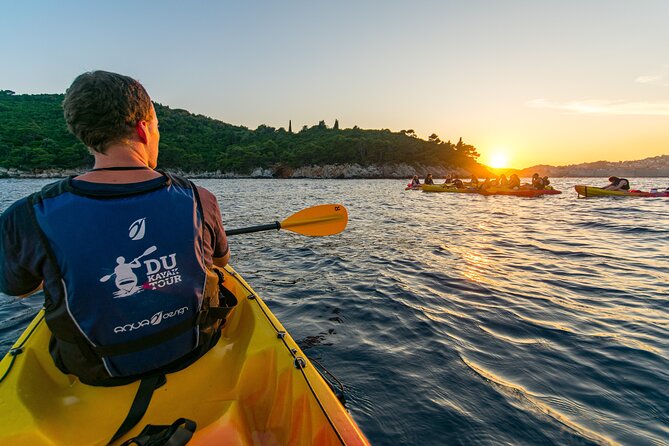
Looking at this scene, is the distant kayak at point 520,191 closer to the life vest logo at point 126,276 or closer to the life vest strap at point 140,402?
the life vest strap at point 140,402

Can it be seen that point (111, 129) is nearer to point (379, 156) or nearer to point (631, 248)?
point (631, 248)

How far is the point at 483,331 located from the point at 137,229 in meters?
4.40

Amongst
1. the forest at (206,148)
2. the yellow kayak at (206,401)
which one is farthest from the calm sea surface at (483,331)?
the forest at (206,148)

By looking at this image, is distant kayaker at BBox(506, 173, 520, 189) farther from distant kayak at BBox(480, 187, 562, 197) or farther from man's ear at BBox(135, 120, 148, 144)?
man's ear at BBox(135, 120, 148, 144)

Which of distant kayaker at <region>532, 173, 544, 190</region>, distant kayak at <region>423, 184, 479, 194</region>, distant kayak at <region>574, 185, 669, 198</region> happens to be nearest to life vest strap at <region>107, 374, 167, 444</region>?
distant kayak at <region>423, 184, 479, 194</region>

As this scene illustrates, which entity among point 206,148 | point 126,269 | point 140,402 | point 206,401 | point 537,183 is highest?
point 206,148

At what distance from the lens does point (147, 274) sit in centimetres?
172

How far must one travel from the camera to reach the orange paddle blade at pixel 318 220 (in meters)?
4.78

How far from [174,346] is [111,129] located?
1242 mm

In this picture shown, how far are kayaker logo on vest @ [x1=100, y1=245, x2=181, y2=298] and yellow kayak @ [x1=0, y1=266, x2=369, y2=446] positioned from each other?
624mm

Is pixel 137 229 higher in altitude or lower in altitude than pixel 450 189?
higher

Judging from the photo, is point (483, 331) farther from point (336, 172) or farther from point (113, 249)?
point (336, 172)

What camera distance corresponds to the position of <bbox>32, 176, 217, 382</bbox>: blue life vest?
1581mm

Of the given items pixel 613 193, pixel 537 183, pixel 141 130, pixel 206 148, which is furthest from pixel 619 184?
pixel 206 148
